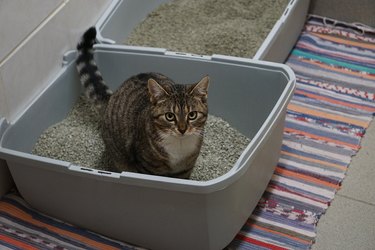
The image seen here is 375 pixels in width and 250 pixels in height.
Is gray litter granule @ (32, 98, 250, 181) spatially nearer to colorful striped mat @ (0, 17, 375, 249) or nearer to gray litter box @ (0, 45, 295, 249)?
gray litter box @ (0, 45, 295, 249)

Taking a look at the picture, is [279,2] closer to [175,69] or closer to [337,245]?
[175,69]

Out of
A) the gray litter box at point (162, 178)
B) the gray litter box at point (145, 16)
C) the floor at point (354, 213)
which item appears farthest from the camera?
the gray litter box at point (145, 16)

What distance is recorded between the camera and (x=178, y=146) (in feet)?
5.31

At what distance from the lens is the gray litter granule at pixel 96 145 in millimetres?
1879

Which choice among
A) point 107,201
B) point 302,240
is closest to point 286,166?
point 302,240

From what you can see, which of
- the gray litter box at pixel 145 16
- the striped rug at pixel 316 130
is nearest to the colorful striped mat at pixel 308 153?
the striped rug at pixel 316 130

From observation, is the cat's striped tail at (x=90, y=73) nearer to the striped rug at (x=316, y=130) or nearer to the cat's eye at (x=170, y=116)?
the cat's eye at (x=170, y=116)

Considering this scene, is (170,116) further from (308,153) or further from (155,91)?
(308,153)

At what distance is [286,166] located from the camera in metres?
1.99

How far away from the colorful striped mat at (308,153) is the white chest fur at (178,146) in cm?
31

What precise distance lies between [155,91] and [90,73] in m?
0.46

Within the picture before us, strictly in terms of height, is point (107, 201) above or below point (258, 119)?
below

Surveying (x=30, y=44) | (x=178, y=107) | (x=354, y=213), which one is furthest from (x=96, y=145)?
(x=354, y=213)

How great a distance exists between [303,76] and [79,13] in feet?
3.06
